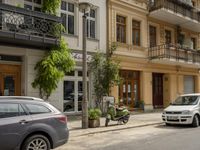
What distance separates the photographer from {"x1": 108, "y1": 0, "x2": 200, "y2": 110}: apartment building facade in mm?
23469

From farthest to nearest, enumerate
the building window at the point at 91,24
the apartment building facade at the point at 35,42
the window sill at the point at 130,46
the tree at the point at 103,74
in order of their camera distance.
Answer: the window sill at the point at 130,46 < the building window at the point at 91,24 < the tree at the point at 103,74 < the apartment building facade at the point at 35,42

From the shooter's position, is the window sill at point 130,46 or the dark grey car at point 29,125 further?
the window sill at point 130,46

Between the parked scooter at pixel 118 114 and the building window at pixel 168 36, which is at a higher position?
the building window at pixel 168 36

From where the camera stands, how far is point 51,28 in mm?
17188

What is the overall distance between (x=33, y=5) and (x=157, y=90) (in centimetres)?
1362

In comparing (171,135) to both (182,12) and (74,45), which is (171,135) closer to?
(74,45)

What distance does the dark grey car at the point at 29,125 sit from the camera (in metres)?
8.11

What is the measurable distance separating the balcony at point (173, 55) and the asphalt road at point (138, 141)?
36.5 feet

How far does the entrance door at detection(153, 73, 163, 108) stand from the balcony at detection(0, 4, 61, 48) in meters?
12.2

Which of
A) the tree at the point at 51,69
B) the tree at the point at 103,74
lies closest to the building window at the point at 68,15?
the tree at the point at 103,74

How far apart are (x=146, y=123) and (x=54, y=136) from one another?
909 centimetres

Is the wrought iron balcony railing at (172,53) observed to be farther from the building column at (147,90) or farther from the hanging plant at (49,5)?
the hanging plant at (49,5)

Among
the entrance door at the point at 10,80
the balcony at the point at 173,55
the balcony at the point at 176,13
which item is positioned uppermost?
the balcony at the point at 176,13

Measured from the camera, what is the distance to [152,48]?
25594 millimetres
